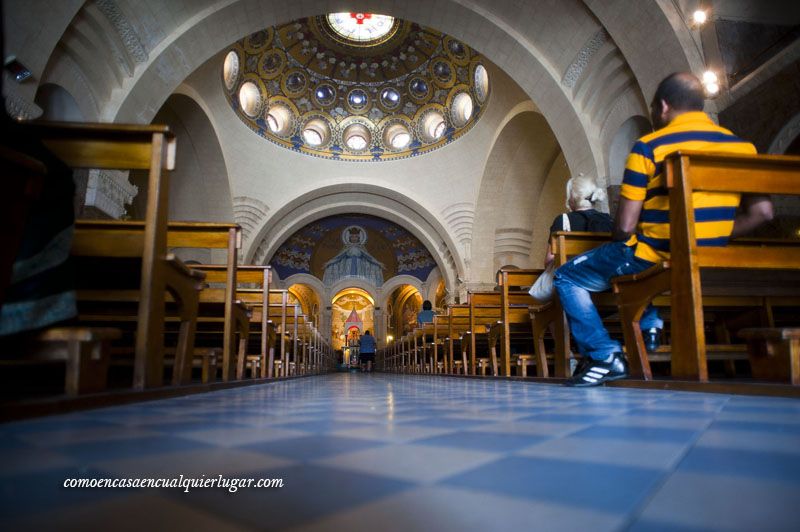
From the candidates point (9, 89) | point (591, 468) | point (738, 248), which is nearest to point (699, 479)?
point (591, 468)

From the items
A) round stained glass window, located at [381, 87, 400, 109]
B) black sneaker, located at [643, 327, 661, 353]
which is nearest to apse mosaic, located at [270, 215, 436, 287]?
round stained glass window, located at [381, 87, 400, 109]

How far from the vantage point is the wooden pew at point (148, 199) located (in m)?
2.14

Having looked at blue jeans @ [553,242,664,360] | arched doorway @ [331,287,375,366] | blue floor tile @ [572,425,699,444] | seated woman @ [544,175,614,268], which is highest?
arched doorway @ [331,287,375,366]

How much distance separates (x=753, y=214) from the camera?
249 centimetres

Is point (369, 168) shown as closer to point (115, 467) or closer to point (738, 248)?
point (738, 248)

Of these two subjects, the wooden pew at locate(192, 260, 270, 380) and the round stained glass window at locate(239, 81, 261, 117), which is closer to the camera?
the wooden pew at locate(192, 260, 270, 380)

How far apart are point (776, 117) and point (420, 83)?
1179cm

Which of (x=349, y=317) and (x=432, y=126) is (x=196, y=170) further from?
(x=349, y=317)

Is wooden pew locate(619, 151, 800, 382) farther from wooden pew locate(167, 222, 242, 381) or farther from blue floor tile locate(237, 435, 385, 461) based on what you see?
wooden pew locate(167, 222, 242, 381)

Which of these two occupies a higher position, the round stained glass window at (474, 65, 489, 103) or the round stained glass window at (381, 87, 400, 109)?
the round stained glass window at (381, 87, 400, 109)

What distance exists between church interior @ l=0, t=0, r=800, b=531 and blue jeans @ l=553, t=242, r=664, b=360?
39 mm

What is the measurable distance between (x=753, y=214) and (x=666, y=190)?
43 centimetres

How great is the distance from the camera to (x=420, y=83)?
15602 mm

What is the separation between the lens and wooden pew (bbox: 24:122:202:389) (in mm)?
2141
